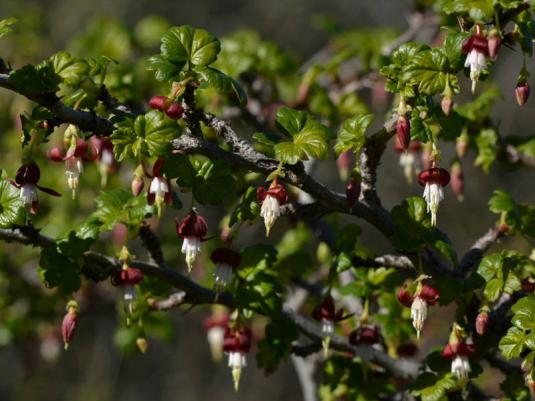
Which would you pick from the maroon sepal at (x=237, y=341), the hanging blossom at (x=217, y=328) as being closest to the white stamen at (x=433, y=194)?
the maroon sepal at (x=237, y=341)

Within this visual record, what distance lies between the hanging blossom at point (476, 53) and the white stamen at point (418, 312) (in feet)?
1.79

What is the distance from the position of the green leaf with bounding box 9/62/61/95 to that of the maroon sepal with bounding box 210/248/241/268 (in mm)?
599

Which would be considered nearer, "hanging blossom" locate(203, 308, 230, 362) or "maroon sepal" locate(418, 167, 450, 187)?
"maroon sepal" locate(418, 167, 450, 187)

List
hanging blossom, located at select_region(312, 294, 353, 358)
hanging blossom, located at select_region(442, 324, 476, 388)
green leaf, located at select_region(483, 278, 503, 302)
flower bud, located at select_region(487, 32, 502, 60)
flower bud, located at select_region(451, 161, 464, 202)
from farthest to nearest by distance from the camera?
1. flower bud, located at select_region(451, 161, 464, 202)
2. hanging blossom, located at select_region(312, 294, 353, 358)
3. hanging blossom, located at select_region(442, 324, 476, 388)
4. green leaf, located at select_region(483, 278, 503, 302)
5. flower bud, located at select_region(487, 32, 502, 60)

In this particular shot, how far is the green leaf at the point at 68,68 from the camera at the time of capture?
74.9 inches

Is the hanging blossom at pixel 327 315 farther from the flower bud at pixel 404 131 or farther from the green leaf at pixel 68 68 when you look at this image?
the green leaf at pixel 68 68

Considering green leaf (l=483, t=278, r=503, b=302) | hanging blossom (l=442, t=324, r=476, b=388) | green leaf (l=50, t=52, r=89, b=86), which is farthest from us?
hanging blossom (l=442, t=324, r=476, b=388)

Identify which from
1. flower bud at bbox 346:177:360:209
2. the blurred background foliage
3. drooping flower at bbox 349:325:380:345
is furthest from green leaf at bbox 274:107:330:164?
the blurred background foliage

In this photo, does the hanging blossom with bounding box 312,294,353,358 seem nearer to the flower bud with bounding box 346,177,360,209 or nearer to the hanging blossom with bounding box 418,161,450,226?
the flower bud with bounding box 346,177,360,209

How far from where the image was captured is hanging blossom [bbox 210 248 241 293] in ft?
7.06

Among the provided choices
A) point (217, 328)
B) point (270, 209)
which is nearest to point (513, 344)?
point (270, 209)

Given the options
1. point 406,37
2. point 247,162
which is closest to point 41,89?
point 247,162

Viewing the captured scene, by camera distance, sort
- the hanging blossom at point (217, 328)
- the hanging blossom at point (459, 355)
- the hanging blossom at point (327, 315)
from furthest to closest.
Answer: the hanging blossom at point (217, 328) → the hanging blossom at point (327, 315) → the hanging blossom at point (459, 355)

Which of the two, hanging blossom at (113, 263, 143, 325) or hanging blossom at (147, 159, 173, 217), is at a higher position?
hanging blossom at (147, 159, 173, 217)
